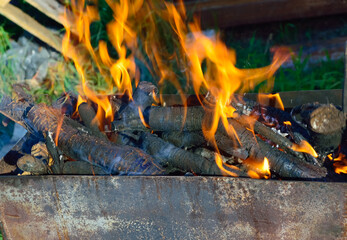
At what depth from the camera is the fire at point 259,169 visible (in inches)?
87.9

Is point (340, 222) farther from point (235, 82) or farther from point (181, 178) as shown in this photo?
point (235, 82)

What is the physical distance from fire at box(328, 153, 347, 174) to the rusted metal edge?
0.45 m

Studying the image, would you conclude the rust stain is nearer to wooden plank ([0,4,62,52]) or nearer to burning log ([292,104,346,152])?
burning log ([292,104,346,152])

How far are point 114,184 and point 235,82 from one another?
3.74 feet

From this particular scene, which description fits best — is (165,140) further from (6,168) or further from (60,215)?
(6,168)

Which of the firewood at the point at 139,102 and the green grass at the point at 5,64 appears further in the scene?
A: the green grass at the point at 5,64

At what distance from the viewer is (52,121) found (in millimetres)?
2621

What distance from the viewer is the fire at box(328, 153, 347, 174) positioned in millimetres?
2266

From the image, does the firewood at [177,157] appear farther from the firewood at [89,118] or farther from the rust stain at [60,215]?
the rust stain at [60,215]

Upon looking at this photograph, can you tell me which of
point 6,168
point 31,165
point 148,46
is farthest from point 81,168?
point 148,46

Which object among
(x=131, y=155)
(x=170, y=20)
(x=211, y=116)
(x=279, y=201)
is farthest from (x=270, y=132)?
(x=170, y=20)

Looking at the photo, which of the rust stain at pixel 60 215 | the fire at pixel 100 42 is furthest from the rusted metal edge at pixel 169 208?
the fire at pixel 100 42

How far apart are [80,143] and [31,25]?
2.69 m

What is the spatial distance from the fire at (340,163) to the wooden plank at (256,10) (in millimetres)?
3083
